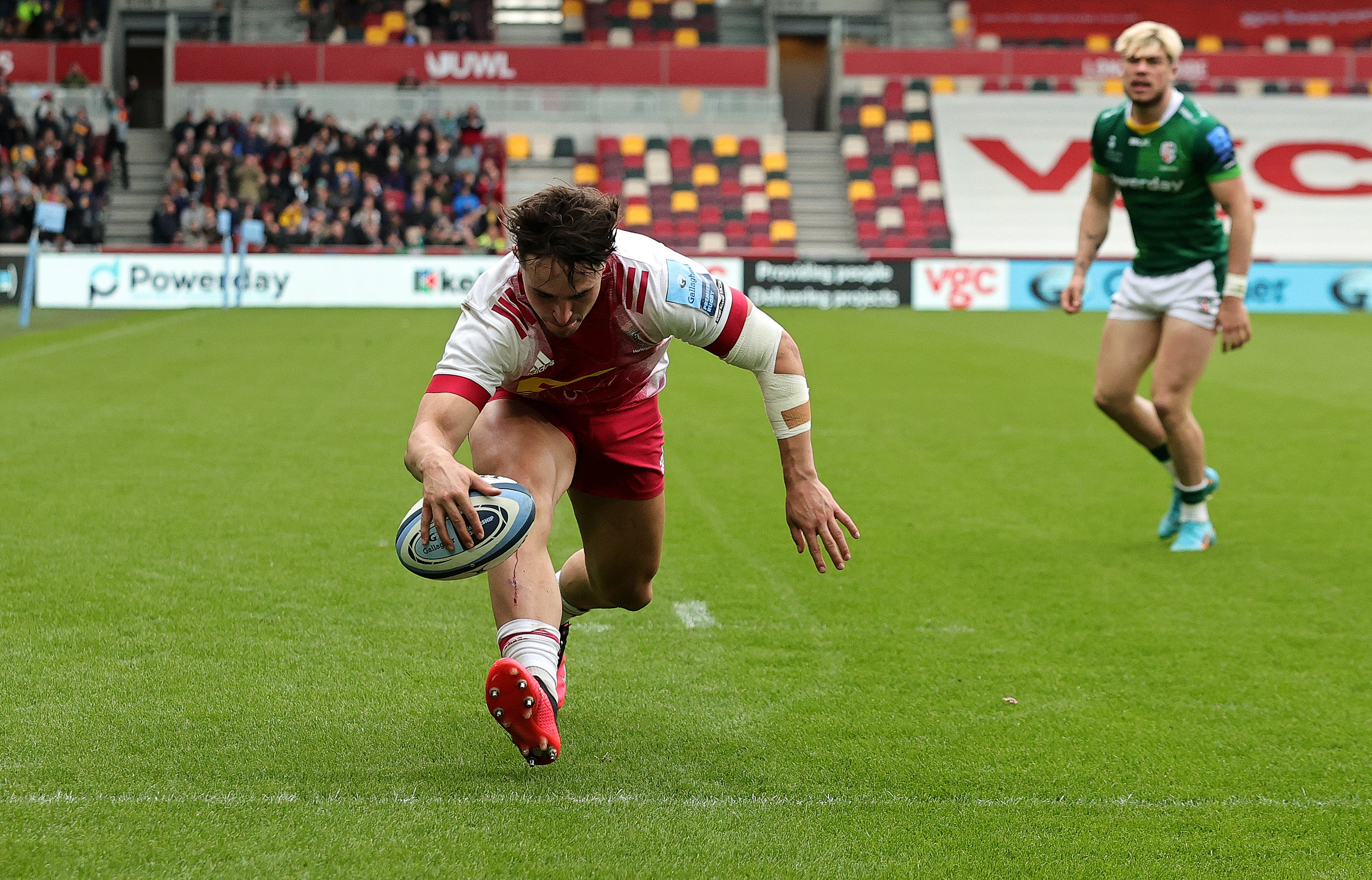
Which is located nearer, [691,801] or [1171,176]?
[691,801]

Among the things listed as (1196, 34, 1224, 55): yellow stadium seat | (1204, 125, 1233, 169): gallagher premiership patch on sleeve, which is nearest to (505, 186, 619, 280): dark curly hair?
(1204, 125, 1233, 169): gallagher premiership patch on sleeve

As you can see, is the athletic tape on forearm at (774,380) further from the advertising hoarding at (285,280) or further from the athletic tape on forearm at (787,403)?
the advertising hoarding at (285,280)

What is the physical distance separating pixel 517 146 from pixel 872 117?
27.4ft

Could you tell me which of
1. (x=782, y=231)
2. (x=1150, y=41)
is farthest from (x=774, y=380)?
(x=782, y=231)

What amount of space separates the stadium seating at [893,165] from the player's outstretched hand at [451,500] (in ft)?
89.7

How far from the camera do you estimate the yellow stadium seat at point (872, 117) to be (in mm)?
33125

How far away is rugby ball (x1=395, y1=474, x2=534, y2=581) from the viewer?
11.2 feet

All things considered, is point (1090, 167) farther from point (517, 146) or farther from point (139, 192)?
point (139, 192)

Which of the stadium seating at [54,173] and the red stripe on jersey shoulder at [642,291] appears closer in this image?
the red stripe on jersey shoulder at [642,291]

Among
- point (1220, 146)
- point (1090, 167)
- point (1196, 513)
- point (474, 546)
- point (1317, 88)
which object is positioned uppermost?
point (1317, 88)

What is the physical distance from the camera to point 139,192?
30391 mm

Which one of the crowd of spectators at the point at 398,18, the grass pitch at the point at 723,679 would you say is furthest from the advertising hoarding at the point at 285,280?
the grass pitch at the point at 723,679

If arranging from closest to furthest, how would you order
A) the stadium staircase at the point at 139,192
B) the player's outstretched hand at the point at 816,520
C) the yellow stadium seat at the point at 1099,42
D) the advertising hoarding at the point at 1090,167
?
the player's outstretched hand at the point at 816,520 < the stadium staircase at the point at 139,192 < the advertising hoarding at the point at 1090,167 < the yellow stadium seat at the point at 1099,42

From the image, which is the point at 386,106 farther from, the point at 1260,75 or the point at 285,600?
the point at 285,600
